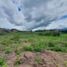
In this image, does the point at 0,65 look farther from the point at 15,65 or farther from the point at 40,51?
the point at 40,51

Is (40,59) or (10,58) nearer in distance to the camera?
(40,59)

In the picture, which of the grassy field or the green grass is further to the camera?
the green grass

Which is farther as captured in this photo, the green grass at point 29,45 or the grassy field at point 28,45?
the green grass at point 29,45

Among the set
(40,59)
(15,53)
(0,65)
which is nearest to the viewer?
(0,65)

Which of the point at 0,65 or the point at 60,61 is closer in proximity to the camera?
the point at 0,65

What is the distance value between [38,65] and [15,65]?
3.39 feet

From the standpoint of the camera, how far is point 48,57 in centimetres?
1013

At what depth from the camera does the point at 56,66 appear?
29.8 feet

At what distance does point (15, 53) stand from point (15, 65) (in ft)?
6.75

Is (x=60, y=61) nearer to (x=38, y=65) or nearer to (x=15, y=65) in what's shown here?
(x=38, y=65)

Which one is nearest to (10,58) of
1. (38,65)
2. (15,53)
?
(15,53)

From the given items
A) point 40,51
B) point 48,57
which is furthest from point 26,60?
point 40,51

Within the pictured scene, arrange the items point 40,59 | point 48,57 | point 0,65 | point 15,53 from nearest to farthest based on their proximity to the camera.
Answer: point 0,65
point 40,59
point 48,57
point 15,53

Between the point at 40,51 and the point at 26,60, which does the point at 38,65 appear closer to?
the point at 26,60
